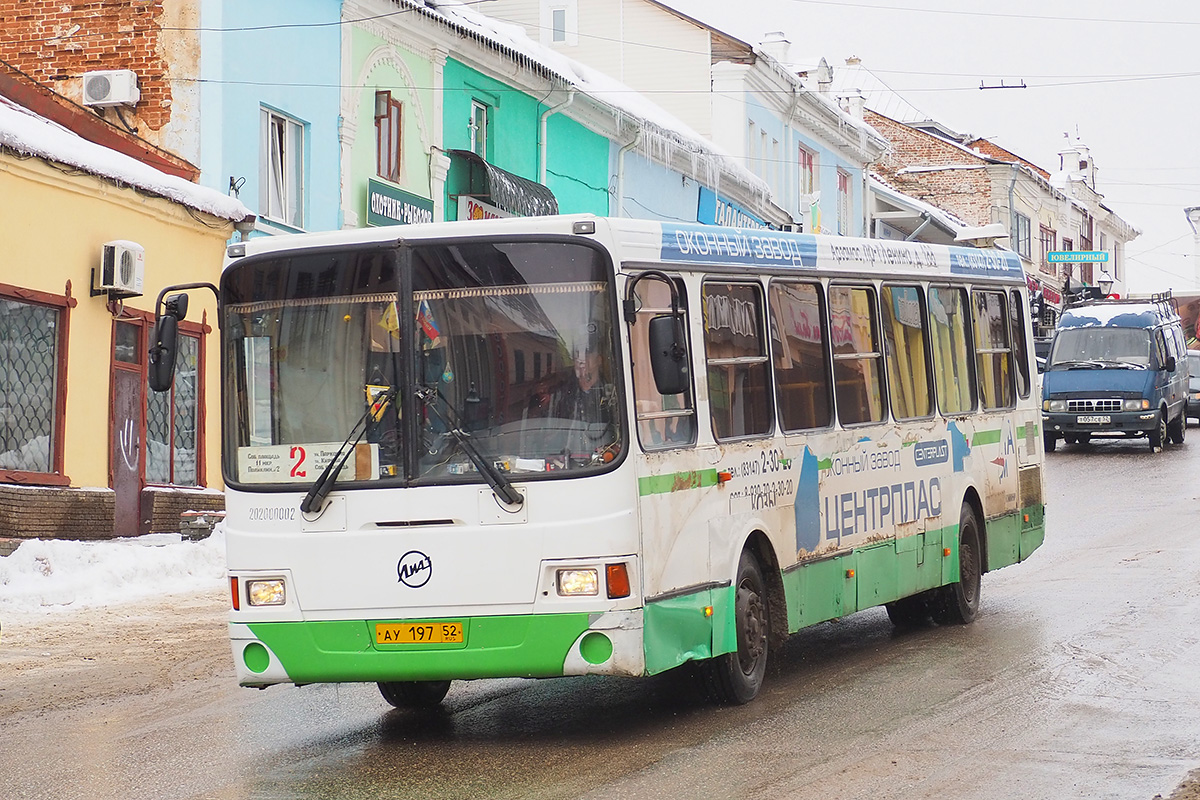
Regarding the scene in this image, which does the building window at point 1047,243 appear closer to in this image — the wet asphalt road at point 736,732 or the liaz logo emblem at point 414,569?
the wet asphalt road at point 736,732

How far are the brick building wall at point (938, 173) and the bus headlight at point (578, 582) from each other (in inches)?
2128

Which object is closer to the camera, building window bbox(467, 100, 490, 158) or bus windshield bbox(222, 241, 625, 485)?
bus windshield bbox(222, 241, 625, 485)

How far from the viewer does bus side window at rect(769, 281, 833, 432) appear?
9.93 metres

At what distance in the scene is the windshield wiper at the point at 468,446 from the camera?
8023 mm

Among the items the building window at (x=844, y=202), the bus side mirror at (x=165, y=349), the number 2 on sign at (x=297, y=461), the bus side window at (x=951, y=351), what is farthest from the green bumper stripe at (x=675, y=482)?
the building window at (x=844, y=202)

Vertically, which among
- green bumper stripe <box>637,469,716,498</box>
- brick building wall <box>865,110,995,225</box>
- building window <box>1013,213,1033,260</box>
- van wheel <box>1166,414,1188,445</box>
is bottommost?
green bumper stripe <box>637,469,716,498</box>

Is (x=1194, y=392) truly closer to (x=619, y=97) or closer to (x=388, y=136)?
(x=619, y=97)

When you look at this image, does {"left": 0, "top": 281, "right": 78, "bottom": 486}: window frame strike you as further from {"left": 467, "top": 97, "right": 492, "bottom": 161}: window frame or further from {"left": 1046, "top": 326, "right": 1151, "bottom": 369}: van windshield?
{"left": 1046, "top": 326, "right": 1151, "bottom": 369}: van windshield

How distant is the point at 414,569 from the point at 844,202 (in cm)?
4255

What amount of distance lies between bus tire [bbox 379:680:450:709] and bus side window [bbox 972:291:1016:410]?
215 inches

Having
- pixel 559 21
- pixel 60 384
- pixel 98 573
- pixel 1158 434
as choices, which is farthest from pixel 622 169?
pixel 98 573

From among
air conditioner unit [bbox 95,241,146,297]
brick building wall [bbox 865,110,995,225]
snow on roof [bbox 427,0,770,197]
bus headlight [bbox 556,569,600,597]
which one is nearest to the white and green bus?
bus headlight [bbox 556,569,600,597]

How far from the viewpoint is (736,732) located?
8.43 m

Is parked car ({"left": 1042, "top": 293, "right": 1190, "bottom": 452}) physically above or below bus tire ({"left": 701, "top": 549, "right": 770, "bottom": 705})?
above
